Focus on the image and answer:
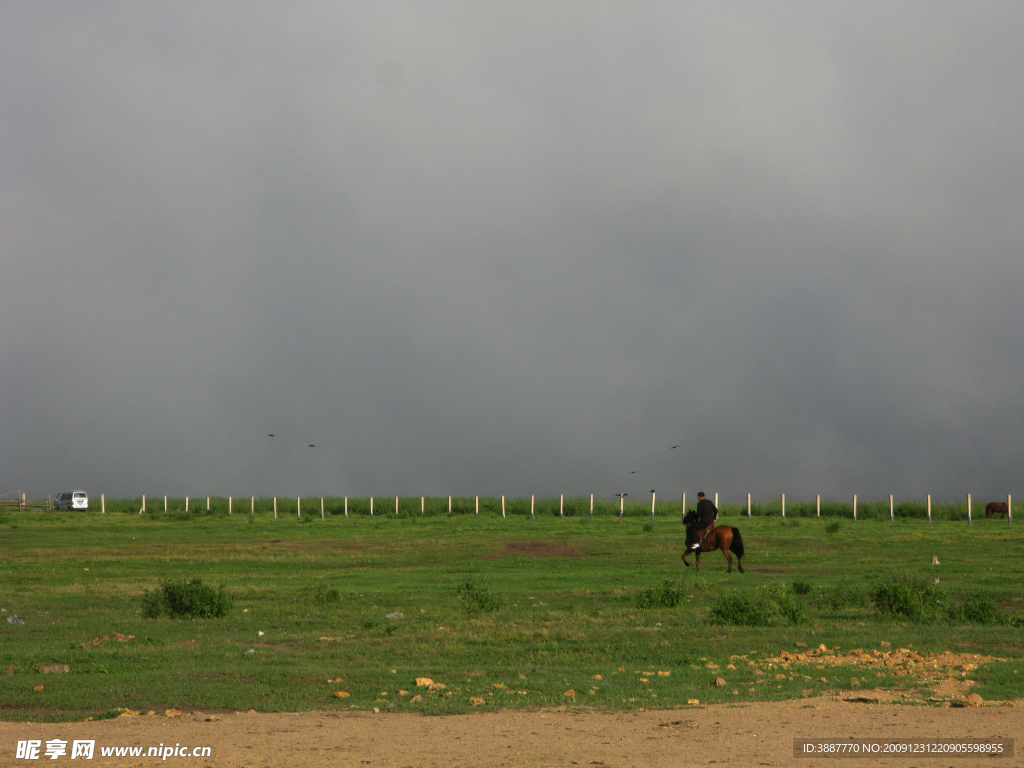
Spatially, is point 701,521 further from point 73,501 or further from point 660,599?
point 73,501

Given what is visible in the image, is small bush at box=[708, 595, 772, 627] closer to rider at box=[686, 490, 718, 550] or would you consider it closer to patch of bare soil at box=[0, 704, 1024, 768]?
patch of bare soil at box=[0, 704, 1024, 768]

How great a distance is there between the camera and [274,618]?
58.8 feet

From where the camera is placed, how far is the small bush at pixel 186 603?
1786 centimetres

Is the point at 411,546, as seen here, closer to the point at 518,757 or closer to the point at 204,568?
the point at 204,568

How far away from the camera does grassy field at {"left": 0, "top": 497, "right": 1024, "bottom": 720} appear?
11180 mm

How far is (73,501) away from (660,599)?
68.5 m

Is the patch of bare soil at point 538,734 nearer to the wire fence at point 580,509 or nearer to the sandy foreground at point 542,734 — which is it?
the sandy foreground at point 542,734

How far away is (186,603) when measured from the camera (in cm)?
1786

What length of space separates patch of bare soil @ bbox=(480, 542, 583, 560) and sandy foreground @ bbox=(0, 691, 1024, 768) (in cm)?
2214

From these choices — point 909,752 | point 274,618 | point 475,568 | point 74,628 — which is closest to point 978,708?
point 909,752

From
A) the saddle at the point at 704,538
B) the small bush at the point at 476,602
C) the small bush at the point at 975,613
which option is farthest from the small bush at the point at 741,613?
the saddle at the point at 704,538

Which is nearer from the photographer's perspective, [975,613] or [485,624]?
[485,624]

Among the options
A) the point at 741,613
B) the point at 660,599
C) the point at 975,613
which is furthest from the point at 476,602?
the point at 975,613

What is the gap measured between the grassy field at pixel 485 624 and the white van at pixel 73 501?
41.4m
